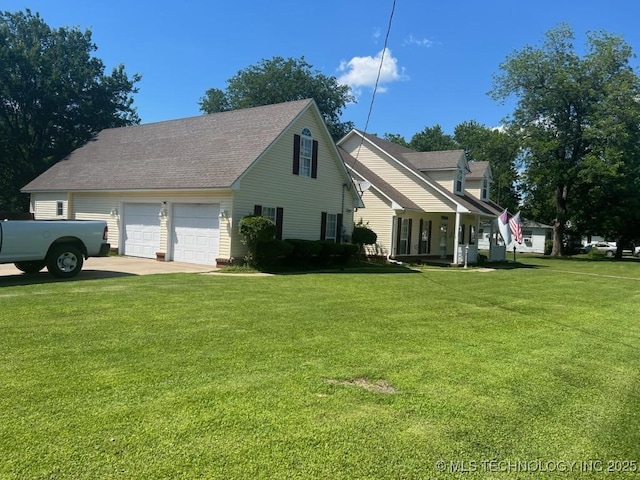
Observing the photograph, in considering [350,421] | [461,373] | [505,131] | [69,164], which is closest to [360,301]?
[461,373]

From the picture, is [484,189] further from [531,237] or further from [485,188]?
[531,237]

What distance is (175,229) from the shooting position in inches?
728

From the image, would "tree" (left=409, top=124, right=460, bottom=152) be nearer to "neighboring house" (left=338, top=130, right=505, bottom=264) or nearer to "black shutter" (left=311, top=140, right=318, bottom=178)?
"neighboring house" (left=338, top=130, right=505, bottom=264)

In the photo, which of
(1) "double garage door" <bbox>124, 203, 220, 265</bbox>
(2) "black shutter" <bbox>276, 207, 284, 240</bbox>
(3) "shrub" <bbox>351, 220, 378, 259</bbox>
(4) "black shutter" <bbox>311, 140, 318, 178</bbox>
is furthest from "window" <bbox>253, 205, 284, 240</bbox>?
(3) "shrub" <bbox>351, 220, 378, 259</bbox>

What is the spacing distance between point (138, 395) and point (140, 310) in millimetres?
4204

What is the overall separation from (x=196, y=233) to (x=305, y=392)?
14157 millimetres

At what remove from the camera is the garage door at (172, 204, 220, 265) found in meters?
17.3

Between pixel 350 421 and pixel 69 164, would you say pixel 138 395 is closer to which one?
pixel 350 421

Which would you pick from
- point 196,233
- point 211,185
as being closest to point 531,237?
point 196,233

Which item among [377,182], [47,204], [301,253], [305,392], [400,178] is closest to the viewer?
[305,392]

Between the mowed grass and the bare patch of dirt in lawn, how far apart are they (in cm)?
3

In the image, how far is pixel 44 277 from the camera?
1247 centimetres

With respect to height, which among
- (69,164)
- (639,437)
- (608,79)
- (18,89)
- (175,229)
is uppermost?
(608,79)

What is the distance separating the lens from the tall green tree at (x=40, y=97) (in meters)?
29.7
